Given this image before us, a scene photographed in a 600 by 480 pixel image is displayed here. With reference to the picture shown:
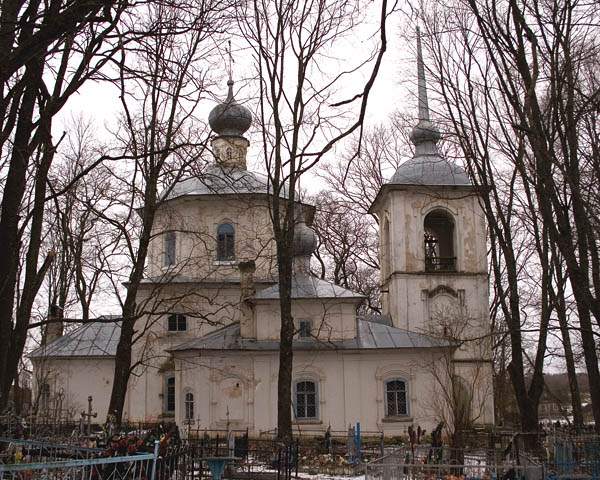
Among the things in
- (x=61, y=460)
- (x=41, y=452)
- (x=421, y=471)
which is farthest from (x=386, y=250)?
(x=61, y=460)

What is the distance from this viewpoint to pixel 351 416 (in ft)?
83.9

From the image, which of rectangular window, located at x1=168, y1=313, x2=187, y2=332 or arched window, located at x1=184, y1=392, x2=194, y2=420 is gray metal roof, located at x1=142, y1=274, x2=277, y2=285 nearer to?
rectangular window, located at x1=168, y1=313, x2=187, y2=332

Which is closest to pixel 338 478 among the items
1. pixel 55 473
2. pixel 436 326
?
pixel 55 473

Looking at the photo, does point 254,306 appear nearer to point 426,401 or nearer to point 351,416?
point 351,416

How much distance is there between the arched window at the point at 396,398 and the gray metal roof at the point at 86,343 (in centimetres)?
1080

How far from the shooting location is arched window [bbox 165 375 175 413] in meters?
28.2

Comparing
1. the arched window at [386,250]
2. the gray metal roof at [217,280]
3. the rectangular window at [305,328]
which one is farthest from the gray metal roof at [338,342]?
the arched window at [386,250]

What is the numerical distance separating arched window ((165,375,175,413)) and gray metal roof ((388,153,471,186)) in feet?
37.9

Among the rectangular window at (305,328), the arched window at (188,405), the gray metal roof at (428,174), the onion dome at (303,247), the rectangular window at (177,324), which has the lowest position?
the arched window at (188,405)

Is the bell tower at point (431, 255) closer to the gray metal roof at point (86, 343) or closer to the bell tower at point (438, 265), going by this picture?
the bell tower at point (438, 265)

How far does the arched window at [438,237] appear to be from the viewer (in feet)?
97.8

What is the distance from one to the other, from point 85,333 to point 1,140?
84.7ft

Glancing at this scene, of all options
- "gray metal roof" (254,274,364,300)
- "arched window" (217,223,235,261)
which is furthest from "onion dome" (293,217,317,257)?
"arched window" (217,223,235,261)

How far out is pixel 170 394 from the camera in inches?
1116
